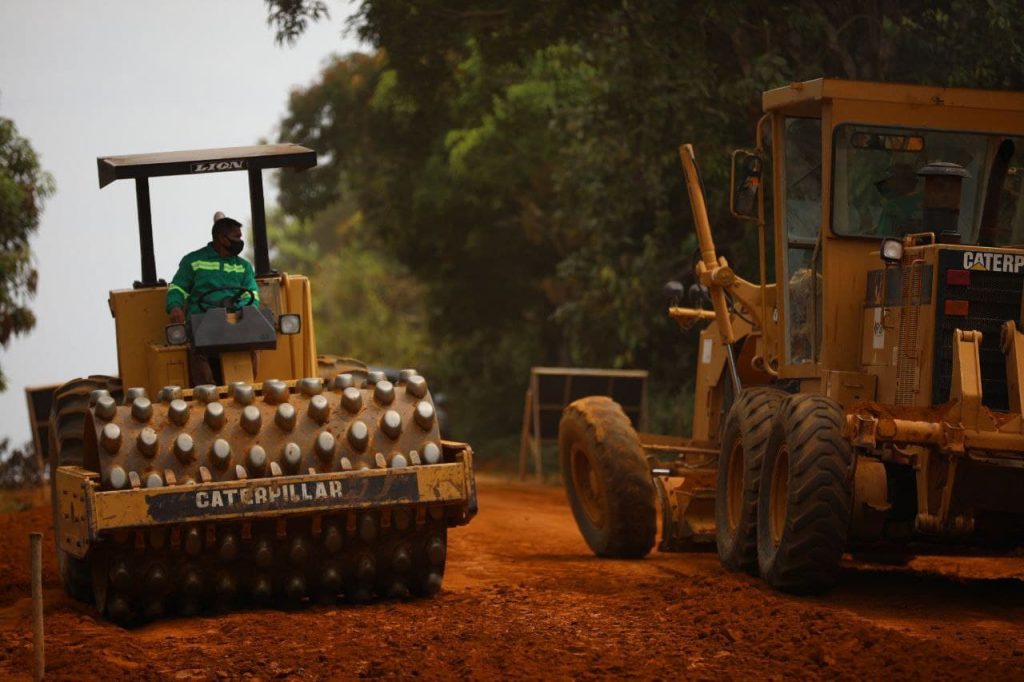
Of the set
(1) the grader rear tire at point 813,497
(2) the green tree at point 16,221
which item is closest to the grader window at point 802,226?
Result: (1) the grader rear tire at point 813,497

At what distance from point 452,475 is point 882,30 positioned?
36.0 feet

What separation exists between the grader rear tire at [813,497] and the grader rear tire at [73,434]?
4.16m

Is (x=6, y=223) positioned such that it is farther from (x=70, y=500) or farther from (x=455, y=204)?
(x=70, y=500)

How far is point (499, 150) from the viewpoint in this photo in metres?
32.4

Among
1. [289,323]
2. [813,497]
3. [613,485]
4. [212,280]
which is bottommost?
[613,485]

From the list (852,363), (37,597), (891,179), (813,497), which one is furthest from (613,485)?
(37,597)

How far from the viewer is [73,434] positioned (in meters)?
11.2

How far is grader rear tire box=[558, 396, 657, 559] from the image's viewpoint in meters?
13.8

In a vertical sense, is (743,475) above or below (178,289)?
below


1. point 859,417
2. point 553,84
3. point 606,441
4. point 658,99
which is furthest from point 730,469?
point 553,84

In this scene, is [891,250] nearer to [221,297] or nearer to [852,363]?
[852,363]

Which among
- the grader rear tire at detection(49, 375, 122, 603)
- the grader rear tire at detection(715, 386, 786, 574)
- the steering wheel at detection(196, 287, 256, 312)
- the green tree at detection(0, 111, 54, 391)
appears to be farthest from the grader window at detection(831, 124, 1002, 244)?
the green tree at detection(0, 111, 54, 391)

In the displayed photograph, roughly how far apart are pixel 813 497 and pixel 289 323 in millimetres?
3430

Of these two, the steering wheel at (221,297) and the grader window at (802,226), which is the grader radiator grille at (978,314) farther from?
the steering wheel at (221,297)
